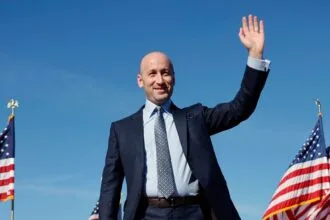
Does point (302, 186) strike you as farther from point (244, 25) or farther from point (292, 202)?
point (244, 25)

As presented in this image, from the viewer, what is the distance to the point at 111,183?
17.9 ft

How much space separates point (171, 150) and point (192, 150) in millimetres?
174

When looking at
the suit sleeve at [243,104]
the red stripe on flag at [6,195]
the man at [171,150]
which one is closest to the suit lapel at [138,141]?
the man at [171,150]

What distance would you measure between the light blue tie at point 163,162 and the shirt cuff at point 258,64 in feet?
2.93

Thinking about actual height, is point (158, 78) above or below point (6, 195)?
above

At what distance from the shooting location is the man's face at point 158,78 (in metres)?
5.29

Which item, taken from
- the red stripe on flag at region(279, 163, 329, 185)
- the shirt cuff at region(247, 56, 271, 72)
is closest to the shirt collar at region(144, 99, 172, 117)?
the shirt cuff at region(247, 56, 271, 72)

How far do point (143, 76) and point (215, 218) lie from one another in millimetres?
1350

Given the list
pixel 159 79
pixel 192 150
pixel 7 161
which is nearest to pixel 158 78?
pixel 159 79

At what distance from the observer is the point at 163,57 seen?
534 cm

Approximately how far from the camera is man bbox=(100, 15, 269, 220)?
5.00 metres

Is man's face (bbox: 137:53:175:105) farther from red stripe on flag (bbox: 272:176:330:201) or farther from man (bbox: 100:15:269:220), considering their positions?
red stripe on flag (bbox: 272:176:330:201)

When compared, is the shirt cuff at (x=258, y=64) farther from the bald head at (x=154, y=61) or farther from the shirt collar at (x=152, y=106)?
the shirt collar at (x=152, y=106)

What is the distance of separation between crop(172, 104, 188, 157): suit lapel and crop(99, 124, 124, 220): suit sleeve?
59 centimetres
